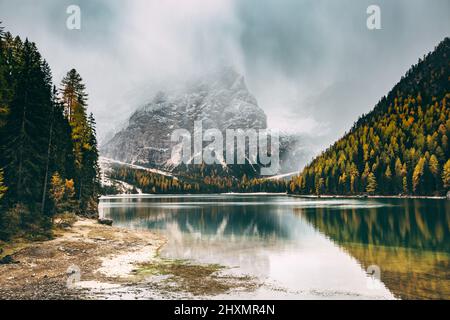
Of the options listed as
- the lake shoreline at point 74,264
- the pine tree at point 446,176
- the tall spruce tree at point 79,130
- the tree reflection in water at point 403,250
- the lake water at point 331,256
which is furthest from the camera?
the pine tree at point 446,176

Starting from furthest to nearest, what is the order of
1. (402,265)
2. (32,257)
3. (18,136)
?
(18,136) → (32,257) → (402,265)

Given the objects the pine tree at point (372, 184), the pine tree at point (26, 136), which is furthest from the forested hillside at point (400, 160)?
the pine tree at point (26, 136)

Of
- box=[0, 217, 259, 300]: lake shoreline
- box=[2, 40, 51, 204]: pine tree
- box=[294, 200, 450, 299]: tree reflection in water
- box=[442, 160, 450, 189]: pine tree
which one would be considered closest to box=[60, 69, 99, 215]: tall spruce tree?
box=[2, 40, 51, 204]: pine tree

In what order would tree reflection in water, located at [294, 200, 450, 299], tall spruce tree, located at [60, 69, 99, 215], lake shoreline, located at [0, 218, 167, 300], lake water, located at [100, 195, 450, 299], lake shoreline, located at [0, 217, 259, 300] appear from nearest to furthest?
lake shoreline, located at [0, 217, 259, 300] → lake shoreline, located at [0, 218, 167, 300] → lake water, located at [100, 195, 450, 299] → tree reflection in water, located at [294, 200, 450, 299] → tall spruce tree, located at [60, 69, 99, 215]

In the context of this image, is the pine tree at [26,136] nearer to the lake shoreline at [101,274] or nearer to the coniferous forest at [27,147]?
the coniferous forest at [27,147]

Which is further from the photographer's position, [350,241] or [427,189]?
[427,189]

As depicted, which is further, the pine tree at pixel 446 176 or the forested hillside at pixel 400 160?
the forested hillside at pixel 400 160

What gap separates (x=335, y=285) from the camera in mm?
23875

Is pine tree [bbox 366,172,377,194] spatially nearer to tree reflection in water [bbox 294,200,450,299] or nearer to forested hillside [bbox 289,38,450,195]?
forested hillside [bbox 289,38,450,195]

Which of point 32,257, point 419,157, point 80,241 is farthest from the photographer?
point 419,157
